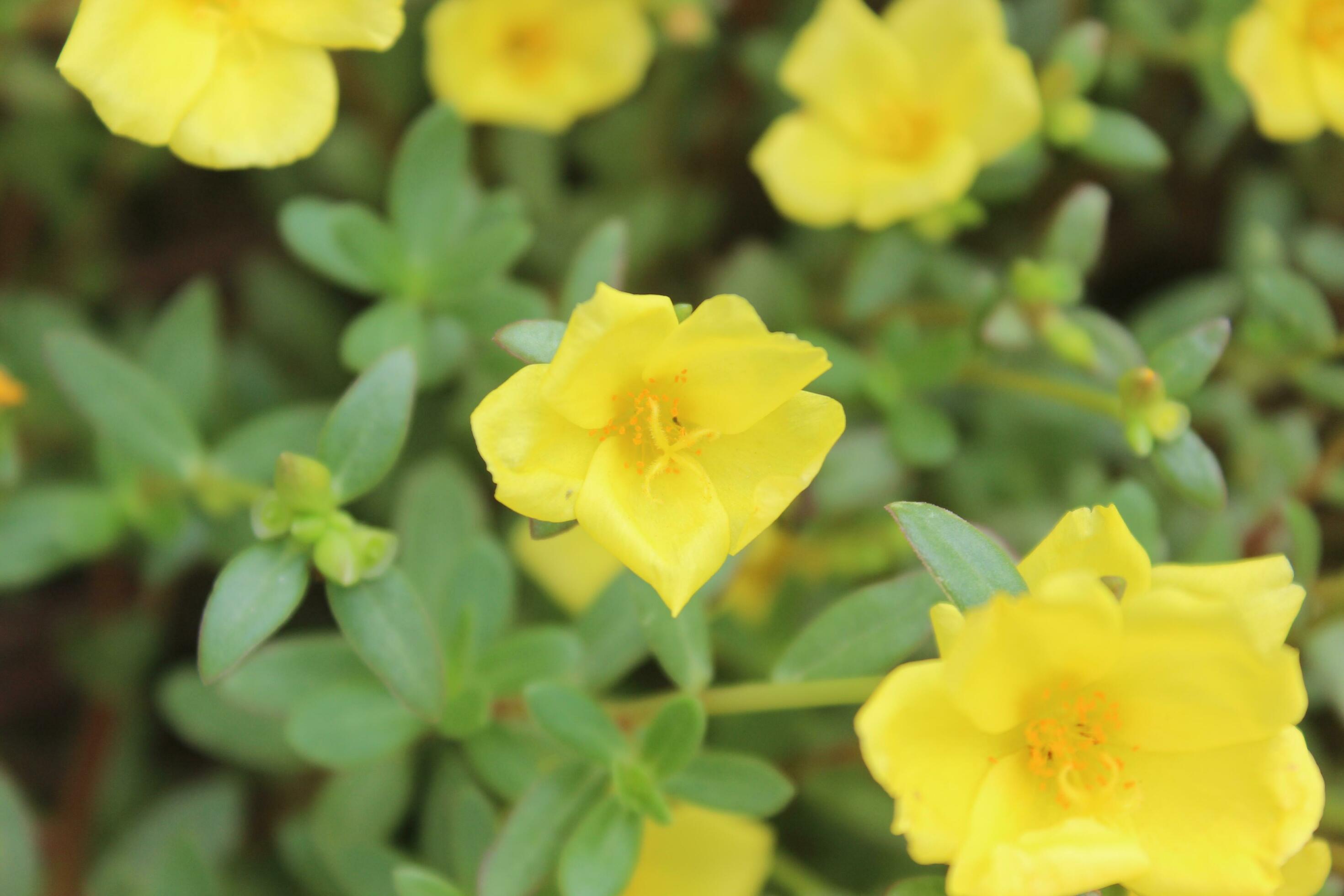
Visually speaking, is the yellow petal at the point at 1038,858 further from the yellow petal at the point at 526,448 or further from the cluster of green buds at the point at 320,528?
the cluster of green buds at the point at 320,528

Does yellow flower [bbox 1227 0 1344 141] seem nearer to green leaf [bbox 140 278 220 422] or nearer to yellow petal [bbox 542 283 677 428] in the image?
yellow petal [bbox 542 283 677 428]

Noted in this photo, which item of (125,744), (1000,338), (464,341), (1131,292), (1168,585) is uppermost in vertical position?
(1168,585)

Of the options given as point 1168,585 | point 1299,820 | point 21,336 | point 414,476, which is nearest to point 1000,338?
point 1168,585

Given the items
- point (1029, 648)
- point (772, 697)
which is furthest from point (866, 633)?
point (1029, 648)

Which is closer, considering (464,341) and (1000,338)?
(1000,338)

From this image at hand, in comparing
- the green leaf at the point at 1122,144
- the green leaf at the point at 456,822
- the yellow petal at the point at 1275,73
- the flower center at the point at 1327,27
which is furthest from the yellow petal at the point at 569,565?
the flower center at the point at 1327,27

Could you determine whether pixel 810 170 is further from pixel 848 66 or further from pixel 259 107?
pixel 259 107

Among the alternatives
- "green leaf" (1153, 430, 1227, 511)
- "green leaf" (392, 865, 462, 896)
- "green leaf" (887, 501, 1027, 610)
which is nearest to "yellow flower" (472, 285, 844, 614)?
"green leaf" (887, 501, 1027, 610)

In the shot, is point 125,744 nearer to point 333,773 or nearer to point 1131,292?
point 333,773
